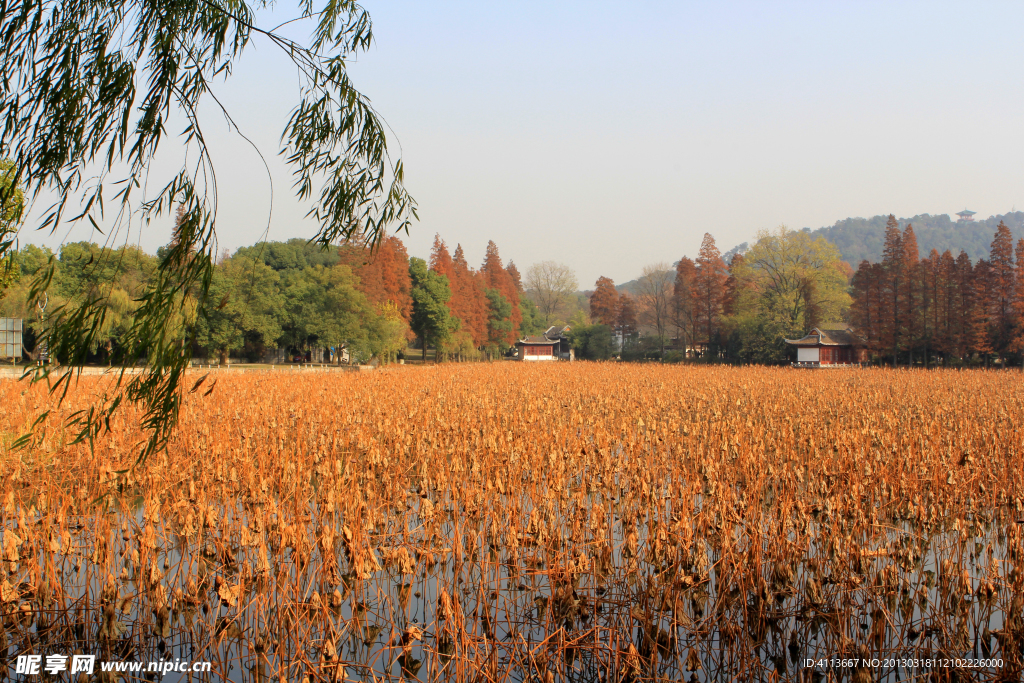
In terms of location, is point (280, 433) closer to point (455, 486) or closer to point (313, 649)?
point (455, 486)

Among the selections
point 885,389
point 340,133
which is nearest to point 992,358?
point 885,389

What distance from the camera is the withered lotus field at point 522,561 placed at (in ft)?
12.5

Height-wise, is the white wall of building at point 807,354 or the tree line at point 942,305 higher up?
the tree line at point 942,305

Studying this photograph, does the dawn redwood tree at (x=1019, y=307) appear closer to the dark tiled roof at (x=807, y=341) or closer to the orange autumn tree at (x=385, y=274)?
the dark tiled roof at (x=807, y=341)

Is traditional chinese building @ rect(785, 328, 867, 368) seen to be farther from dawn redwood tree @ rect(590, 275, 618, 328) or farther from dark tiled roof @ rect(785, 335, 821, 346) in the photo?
dawn redwood tree @ rect(590, 275, 618, 328)

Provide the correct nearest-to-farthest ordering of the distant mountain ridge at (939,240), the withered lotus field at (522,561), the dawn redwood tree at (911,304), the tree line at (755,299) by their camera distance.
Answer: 1. the withered lotus field at (522,561)
2. the dawn redwood tree at (911,304)
3. the tree line at (755,299)
4. the distant mountain ridge at (939,240)

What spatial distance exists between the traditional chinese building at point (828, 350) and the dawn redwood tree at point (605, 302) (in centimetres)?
2416

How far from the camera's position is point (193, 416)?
11.5 metres

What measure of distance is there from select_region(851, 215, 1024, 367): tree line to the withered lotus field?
31912 millimetres

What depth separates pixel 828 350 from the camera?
41.5 meters

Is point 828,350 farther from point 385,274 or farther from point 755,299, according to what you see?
point 385,274

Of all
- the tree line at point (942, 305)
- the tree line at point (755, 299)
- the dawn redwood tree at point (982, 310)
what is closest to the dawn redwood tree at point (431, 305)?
the tree line at point (755, 299)

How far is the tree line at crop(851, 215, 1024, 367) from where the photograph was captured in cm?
3469

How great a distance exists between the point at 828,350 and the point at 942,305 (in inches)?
263
